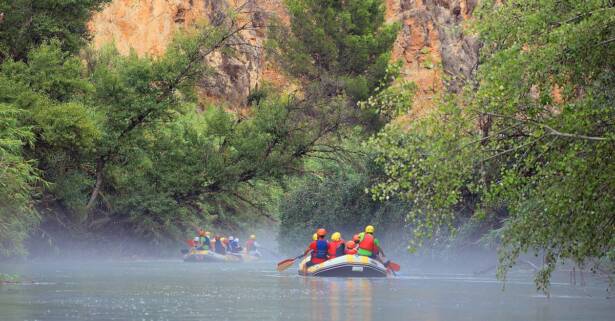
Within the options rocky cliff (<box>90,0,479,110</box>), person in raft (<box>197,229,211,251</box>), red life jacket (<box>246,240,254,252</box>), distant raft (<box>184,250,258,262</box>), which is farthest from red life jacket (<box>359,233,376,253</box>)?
rocky cliff (<box>90,0,479,110</box>)

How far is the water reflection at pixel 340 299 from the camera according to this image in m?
19.2

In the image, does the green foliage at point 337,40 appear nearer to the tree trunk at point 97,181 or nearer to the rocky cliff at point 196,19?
the tree trunk at point 97,181

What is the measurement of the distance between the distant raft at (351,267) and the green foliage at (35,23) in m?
15.4

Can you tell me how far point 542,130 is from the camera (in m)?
14.5

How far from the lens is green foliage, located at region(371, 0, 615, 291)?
45.9 ft

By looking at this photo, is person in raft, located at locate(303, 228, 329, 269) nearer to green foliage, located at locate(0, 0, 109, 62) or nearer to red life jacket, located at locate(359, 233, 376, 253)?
red life jacket, located at locate(359, 233, 376, 253)

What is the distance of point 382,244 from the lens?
4275 cm

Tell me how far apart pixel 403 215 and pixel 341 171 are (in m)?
6.12

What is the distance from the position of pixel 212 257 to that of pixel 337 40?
1700cm

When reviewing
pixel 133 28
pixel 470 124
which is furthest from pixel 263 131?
pixel 133 28

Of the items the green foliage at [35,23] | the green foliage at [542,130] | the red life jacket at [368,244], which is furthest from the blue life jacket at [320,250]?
the green foliage at [542,130]

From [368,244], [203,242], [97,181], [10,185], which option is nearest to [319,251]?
[368,244]

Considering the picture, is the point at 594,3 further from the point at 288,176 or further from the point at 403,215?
the point at 288,176

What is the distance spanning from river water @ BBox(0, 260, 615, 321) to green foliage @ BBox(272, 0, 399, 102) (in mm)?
29999
